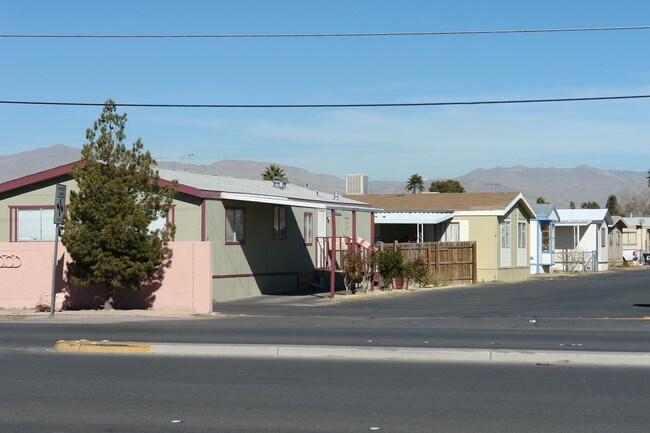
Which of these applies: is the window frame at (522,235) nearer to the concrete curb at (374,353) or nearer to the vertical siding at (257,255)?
the vertical siding at (257,255)

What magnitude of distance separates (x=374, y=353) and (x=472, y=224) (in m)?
30.8

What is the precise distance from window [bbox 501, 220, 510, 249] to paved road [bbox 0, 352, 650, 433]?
32192 millimetres

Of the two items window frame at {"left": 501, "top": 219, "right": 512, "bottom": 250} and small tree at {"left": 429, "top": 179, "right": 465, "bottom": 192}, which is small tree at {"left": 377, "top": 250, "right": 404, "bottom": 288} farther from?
small tree at {"left": 429, "top": 179, "right": 465, "bottom": 192}

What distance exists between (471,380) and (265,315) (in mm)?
11836

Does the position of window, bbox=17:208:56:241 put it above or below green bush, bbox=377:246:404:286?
above

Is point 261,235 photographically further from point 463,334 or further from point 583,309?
point 463,334

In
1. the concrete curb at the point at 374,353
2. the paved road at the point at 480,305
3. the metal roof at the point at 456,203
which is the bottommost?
the concrete curb at the point at 374,353

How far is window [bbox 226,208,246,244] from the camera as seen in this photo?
30.3 meters

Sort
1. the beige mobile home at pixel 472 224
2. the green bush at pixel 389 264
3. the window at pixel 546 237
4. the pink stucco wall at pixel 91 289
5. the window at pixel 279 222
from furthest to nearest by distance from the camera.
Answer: the window at pixel 546 237 < the beige mobile home at pixel 472 224 < the window at pixel 279 222 < the green bush at pixel 389 264 < the pink stucco wall at pixel 91 289

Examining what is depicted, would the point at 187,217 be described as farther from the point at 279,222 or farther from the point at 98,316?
the point at 98,316

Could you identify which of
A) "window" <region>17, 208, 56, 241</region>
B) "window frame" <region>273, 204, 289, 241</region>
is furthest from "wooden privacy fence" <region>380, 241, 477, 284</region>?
"window" <region>17, 208, 56, 241</region>

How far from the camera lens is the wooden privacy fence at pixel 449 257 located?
3778 cm

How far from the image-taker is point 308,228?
118 feet

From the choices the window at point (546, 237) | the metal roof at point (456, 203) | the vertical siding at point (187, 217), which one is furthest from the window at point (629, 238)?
the vertical siding at point (187, 217)
